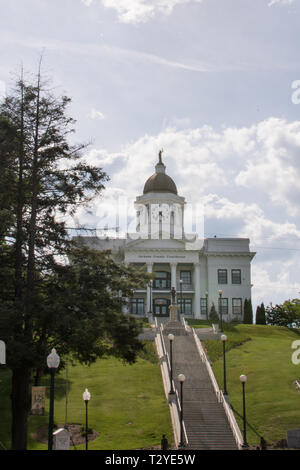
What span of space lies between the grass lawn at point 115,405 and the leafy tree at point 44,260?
6.62 meters

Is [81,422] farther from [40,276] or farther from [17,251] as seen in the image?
[17,251]

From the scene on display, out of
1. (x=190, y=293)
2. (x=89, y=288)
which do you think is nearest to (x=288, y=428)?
(x=89, y=288)

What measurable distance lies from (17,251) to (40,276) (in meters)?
2.07

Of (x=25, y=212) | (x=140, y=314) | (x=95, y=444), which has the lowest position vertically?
(x=95, y=444)

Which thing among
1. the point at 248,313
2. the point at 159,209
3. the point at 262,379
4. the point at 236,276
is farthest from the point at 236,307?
the point at 262,379

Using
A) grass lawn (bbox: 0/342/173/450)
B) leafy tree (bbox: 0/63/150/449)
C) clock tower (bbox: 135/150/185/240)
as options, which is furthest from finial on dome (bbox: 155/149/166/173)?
leafy tree (bbox: 0/63/150/449)

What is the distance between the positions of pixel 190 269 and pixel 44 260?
48950mm

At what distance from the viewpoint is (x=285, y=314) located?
69000mm

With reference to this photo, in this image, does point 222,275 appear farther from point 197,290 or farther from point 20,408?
point 20,408

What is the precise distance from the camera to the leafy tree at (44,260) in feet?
66.1

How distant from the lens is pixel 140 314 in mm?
67500

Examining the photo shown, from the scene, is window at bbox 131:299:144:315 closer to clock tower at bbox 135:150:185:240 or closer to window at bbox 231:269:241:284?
clock tower at bbox 135:150:185:240
